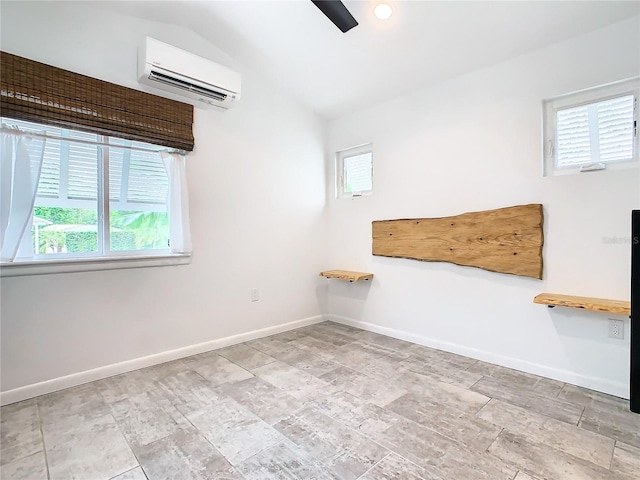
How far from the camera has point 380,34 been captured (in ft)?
8.77

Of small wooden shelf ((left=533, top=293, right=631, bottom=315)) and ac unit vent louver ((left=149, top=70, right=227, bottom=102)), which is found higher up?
ac unit vent louver ((left=149, top=70, right=227, bottom=102))

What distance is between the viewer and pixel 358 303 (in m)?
3.89

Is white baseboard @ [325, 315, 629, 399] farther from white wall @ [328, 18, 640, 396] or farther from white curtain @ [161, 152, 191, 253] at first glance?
white curtain @ [161, 152, 191, 253]

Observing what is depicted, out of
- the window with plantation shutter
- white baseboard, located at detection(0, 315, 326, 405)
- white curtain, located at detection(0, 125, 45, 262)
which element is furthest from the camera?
the window with plantation shutter

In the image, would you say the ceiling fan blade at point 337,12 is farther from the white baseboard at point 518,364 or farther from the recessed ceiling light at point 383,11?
the white baseboard at point 518,364

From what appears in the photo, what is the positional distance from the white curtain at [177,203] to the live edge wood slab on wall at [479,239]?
2.06m

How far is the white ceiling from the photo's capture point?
7.45 ft

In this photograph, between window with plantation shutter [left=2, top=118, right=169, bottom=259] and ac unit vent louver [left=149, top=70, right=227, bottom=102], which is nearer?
window with plantation shutter [left=2, top=118, right=169, bottom=259]

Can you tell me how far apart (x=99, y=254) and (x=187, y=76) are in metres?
1.65

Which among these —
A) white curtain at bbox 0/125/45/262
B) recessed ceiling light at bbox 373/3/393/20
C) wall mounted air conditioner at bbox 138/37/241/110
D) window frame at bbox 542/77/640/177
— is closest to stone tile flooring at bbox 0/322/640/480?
white curtain at bbox 0/125/45/262

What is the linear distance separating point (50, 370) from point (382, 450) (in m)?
2.37

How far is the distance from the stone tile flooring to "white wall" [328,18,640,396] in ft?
1.02

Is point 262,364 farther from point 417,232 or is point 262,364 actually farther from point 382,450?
point 417,232

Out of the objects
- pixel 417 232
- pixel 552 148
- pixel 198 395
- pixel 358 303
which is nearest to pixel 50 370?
pixel 198 395
